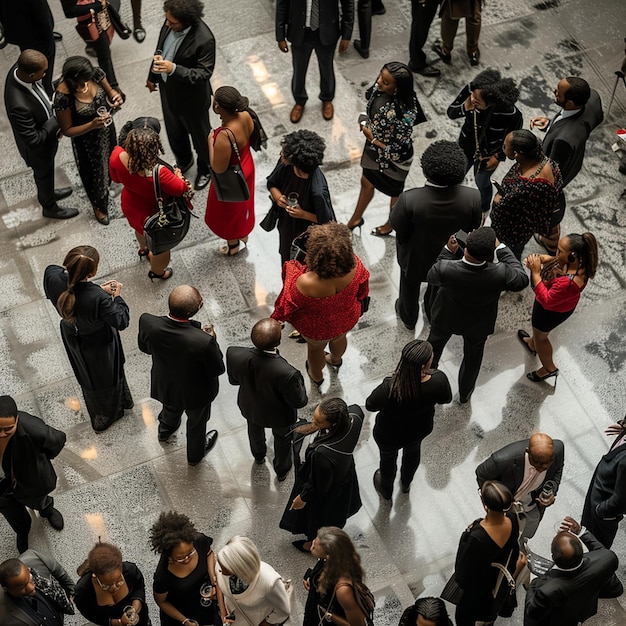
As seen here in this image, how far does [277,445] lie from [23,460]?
1.65 metres

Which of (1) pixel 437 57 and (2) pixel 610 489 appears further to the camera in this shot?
(1) pixel 437 57

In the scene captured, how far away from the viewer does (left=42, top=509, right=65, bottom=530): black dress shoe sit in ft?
19.9

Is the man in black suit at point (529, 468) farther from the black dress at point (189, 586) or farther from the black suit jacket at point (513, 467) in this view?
the black dress at point (189, 586)

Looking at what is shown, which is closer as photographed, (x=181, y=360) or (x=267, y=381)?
(x=267, y=381)

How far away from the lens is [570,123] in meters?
6.93

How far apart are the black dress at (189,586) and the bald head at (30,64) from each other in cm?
387

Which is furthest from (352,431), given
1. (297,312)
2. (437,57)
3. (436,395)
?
(437,57)

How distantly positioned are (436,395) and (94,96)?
3.65m

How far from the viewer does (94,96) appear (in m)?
7.03

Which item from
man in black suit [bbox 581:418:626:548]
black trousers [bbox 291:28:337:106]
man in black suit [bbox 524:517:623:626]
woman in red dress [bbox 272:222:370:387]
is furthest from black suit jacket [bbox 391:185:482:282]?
black trousers [bbox 291:28:337:106]

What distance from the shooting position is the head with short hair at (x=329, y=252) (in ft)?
18.4

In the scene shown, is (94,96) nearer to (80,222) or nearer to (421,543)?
(80,222)

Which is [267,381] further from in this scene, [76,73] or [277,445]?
[76,73]

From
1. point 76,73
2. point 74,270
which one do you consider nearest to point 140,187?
point 76,73
